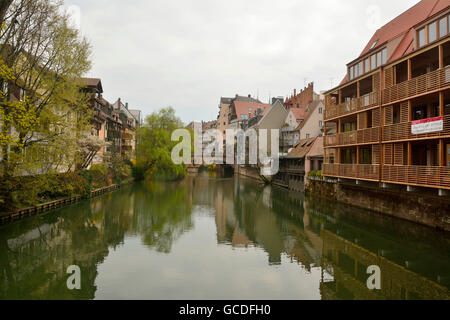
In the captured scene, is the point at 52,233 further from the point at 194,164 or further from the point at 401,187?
the point at 194,164

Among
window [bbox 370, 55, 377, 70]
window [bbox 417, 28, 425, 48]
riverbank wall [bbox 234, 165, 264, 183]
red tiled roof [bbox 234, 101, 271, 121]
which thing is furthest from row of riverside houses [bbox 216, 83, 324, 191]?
window [bbox 417, 28, 425, 48]

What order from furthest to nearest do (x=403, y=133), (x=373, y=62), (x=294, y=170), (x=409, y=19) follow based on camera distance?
(x=294, y=170)
(x=373, y=62)
(x=409, y=19)
(x=403, y=133)

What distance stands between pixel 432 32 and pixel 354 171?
33.2 feet

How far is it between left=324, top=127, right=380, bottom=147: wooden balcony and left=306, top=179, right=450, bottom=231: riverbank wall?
3.32m

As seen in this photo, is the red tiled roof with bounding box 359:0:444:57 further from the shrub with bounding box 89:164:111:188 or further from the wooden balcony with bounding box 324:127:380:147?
the shrub with bounding box 89:164:111:188

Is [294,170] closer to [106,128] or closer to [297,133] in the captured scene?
[297,133]

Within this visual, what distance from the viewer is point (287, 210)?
26578 mm

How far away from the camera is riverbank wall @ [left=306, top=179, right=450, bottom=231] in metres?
16.6

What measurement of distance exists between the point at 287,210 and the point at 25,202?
19.7m

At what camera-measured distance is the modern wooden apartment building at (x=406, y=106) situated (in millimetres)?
15898

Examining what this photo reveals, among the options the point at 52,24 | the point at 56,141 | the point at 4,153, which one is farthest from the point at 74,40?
the point at 4,153

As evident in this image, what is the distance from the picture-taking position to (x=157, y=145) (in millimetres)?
50594

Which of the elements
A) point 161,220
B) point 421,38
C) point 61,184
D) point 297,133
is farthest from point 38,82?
point 297,133

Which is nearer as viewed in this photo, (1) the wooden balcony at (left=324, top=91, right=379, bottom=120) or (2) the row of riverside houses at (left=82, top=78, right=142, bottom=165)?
(1) the wooden balcony at (left=324, top=91, right=379, bottom=120)
